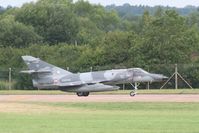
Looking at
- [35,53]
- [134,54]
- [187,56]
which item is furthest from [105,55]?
[35,53]

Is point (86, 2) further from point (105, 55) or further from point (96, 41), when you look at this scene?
point (105, 55)

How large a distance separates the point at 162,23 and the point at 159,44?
11.9 feet

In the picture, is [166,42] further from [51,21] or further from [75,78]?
[51,21]

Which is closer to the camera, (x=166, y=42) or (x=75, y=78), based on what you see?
(x=75, y=78)

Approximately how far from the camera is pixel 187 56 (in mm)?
63156

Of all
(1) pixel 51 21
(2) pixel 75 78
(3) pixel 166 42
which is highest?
(1) pixel 51 21

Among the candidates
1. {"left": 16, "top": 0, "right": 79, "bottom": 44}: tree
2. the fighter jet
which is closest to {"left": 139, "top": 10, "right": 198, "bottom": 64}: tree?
the fighter jet

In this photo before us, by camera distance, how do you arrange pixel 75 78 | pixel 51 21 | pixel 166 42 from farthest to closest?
pixel 51 21, pixel 166 42, pixel 75 78

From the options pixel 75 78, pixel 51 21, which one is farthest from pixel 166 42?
pixel 51 21

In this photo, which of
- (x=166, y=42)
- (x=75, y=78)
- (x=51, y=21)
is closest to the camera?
(x=75, y=78)

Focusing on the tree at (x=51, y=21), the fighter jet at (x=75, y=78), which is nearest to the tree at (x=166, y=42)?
the fighter jet at (x=75, y=78)

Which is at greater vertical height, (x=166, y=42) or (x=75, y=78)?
(x=166, y=42)

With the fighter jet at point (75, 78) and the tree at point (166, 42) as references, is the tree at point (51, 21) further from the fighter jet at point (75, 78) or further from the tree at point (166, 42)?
the fighter jet at point (75, 78)

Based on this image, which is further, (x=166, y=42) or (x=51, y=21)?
(x=51, y=21)
